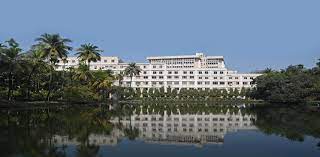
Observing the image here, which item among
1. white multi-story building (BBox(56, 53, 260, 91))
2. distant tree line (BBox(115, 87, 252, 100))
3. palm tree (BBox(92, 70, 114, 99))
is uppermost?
white multi-story building (BBox(56, 53, 260, 91))

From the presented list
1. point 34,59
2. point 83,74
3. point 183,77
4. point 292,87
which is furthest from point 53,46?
point 183,77

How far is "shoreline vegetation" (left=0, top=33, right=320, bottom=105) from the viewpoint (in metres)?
56.1

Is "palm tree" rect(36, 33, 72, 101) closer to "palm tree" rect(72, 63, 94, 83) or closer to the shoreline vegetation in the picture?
the shoreline vegetation

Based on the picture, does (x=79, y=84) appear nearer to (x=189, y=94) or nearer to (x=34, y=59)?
(x=34, y=59)

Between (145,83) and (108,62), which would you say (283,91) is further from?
(108,62)

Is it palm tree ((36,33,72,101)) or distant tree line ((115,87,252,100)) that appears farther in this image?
distant tree line ((115,87,252,100))

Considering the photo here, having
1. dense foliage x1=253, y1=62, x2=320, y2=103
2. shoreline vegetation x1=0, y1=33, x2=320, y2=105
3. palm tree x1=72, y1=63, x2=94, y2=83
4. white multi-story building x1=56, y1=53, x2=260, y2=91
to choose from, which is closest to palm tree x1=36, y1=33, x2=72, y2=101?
shoreline vegetation x1=0, y1=33, x2=320, y2=105

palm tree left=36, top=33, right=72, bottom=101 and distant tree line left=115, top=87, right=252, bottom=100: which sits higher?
palm tree left=36, top=33, right=72, bottom=101

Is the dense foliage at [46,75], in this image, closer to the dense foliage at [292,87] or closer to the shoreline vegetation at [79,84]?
the shoreline vegetation at [79,84]

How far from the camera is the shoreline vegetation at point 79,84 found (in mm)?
56094

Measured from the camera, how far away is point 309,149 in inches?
661

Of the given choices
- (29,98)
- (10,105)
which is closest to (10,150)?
(10,105)

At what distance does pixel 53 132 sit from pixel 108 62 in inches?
4576

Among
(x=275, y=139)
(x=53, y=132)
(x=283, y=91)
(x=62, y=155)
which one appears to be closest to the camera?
(x=62, y=155)
